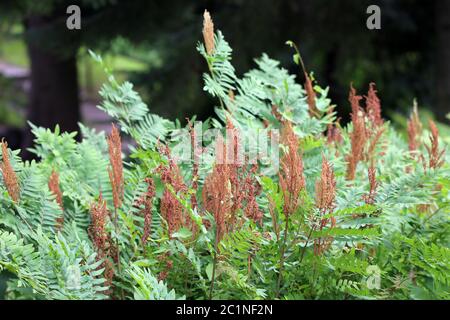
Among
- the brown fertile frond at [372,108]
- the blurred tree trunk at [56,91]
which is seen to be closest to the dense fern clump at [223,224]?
the brown fertile frond at [372,108]

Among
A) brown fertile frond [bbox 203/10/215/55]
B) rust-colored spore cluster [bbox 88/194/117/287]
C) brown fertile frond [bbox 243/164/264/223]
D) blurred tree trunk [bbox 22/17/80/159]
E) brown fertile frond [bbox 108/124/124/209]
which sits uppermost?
blurred tree trunk [bbox 22/17/80/159]

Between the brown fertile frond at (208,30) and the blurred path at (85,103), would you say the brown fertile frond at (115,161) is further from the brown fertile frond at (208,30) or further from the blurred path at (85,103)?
the blurred path at (85,103)

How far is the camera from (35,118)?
34.0 ft

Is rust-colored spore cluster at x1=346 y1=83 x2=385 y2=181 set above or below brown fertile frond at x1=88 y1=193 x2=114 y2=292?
above

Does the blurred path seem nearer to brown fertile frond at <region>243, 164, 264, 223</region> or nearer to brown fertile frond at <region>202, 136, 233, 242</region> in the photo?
brown fertile frond at <region>243, 164, 264, 223</region>

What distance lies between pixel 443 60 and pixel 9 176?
686cm

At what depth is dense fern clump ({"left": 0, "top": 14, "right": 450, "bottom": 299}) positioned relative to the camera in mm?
1568

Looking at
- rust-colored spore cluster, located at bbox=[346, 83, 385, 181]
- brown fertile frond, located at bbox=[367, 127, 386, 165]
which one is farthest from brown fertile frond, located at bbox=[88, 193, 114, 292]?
Result: brown fertile frond, located at bbox=[367, 127, 386, 165]

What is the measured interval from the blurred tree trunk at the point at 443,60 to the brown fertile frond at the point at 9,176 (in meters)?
6.61

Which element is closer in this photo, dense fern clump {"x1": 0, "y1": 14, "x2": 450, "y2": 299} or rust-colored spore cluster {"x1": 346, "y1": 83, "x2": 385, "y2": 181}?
dense fern clump {"x1": 0, "y1": 14, "x2": 450, "y2": 299}

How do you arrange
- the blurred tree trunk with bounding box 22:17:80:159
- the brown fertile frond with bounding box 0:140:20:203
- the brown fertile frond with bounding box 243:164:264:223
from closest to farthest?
the brown fertile frond with bounding box 0:140:20:203, the brown fertile frond with bounding box 243:164:264:223, the blurred tree trunk with bounding box 22:17:80:159

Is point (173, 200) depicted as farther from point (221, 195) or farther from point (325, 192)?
point (325, 192)

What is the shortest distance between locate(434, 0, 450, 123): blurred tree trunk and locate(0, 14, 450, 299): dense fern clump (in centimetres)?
597
